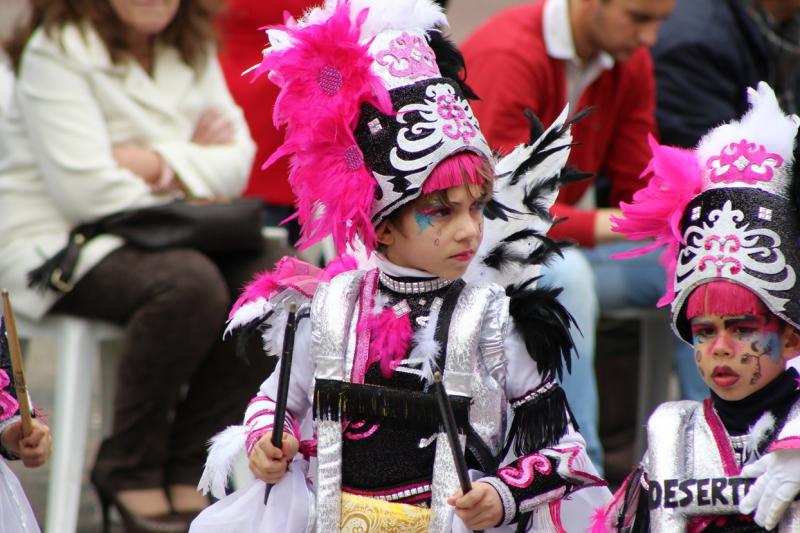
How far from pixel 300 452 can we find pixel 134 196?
62.4 inches

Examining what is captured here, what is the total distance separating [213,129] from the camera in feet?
14.9

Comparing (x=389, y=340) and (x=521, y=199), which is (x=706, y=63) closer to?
(x=521, y=199)

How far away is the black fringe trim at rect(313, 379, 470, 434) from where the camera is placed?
105 inches

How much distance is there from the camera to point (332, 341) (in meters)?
2.73

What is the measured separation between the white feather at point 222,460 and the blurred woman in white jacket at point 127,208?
1284 millimetres

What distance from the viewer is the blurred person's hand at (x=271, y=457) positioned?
8.78ft

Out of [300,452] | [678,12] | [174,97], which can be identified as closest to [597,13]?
[678,12]

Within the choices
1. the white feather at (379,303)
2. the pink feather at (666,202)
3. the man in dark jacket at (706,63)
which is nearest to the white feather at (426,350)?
the white feather at (379,303)

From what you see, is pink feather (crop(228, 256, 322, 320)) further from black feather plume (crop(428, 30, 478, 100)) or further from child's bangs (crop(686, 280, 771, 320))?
child's bangs (crop(686, 280, 771, 320))

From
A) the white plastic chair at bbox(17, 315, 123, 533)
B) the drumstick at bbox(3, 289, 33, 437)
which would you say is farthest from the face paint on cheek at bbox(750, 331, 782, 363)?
the white plastic chair at bbox(17, 315, 123, 533)

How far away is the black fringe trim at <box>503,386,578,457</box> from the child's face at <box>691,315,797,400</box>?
0.93 feet

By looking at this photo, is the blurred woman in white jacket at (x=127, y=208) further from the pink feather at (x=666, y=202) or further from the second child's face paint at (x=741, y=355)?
the second child's face paint at (x=741, y=355)

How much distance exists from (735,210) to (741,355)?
0.27 metres

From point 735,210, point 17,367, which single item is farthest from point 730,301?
point 17,367
